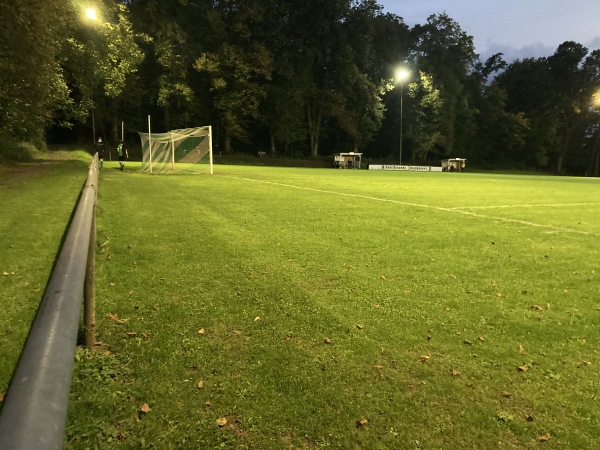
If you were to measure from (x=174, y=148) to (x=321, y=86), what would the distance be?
41406 millimetres

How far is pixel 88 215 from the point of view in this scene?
3807mm

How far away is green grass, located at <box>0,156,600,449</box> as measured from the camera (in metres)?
2.76

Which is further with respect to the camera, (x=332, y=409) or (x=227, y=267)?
(x=227, y=267)

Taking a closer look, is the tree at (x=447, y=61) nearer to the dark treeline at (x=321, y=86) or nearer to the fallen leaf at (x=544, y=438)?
the dark treeline at (x=321, y=86)

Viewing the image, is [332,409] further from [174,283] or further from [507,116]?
[507,116]

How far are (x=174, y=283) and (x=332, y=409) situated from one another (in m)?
3.11

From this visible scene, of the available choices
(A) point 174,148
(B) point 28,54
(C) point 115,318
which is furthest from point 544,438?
(A) point 174,148

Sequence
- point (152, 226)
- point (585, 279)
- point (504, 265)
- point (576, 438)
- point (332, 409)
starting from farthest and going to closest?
point (152, 226) < point (504, 265) < point (585, 279) < point (332, 409) < point (576, 438)

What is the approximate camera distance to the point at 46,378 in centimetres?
138

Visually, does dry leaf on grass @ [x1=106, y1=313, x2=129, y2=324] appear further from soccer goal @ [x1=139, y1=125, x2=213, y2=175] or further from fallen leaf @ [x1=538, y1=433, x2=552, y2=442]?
soccer goal @ [x1=139, y1=125, x2=213, y2=175]

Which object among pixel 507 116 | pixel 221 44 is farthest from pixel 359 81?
pixel 507 116

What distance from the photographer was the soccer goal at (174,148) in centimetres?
2609

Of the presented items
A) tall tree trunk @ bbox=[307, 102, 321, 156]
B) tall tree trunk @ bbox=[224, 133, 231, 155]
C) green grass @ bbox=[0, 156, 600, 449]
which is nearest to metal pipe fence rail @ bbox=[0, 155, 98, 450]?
green grass @ bbox=[0, 156, 600, 449]

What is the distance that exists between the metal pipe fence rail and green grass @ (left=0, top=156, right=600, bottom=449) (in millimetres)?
1123
